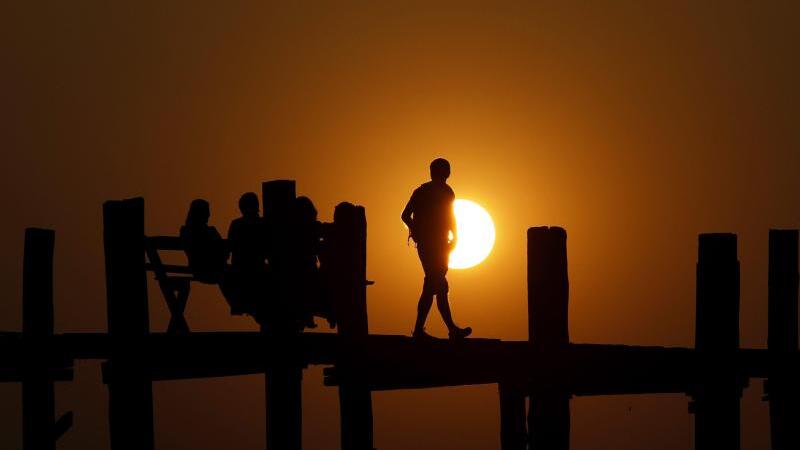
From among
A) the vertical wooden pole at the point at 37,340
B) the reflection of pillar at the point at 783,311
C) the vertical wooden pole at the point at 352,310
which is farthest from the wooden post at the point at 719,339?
the vertical wooden pole at the point at 37,340

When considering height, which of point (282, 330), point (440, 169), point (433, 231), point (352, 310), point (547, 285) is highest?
point (440, 169)

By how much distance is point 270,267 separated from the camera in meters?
13.0

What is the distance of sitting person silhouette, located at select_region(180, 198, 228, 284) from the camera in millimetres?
13680

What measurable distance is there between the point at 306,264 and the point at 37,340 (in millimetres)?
2651

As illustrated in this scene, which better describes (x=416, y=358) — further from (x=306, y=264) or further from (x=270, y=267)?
(x=270, y=267)

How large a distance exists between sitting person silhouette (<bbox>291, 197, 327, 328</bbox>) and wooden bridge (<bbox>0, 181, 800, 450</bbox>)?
0.75 feet

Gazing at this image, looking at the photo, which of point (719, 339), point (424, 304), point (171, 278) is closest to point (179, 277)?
point (171, 278)

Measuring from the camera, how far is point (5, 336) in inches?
555

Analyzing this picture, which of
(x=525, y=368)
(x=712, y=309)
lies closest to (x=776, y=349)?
(x=712, y=309)

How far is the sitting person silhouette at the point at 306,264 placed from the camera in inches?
512

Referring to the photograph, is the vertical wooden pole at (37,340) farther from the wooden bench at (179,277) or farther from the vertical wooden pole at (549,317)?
the vertical wooden pole at (549,317)

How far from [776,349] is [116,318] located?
680 centimetres

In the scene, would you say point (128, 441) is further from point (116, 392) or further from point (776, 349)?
point (776, 349)

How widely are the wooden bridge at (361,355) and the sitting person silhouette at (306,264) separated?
0.75 ft
